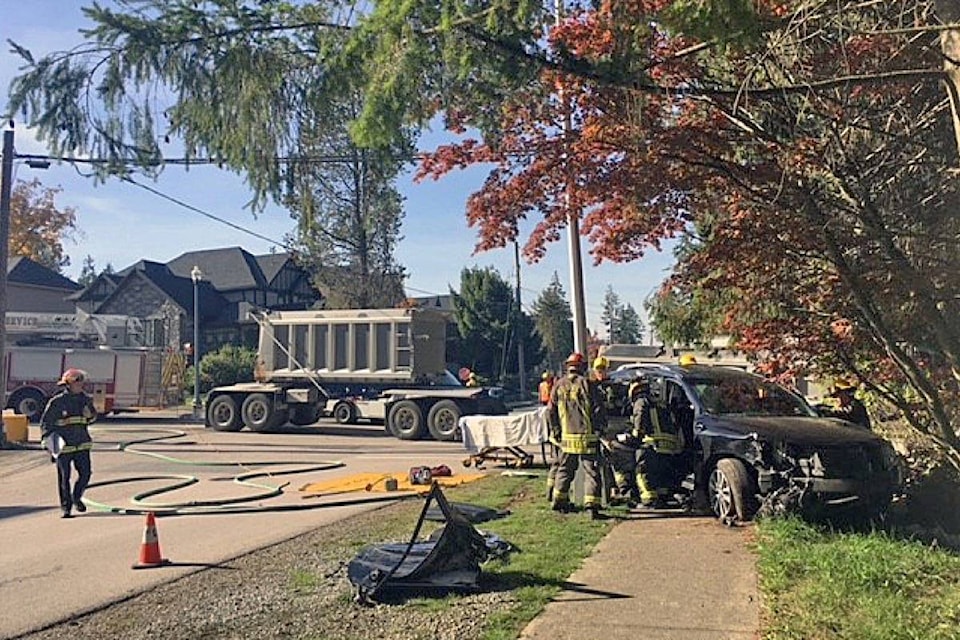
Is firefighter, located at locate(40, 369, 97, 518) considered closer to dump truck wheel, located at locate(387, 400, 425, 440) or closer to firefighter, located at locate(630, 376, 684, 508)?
firefighter, located at locate(630, 376, 684, 508)

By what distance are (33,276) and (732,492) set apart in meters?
54.3

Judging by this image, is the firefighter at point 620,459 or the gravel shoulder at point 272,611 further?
the firefighter at point 620,459

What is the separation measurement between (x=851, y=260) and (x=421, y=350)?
16.4 metres

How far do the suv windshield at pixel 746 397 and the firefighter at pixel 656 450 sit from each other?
1.48 ft

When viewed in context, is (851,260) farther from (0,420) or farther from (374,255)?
(374,255)

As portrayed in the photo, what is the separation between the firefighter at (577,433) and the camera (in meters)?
9.31

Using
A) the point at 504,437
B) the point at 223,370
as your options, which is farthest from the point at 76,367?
the point at 504,437

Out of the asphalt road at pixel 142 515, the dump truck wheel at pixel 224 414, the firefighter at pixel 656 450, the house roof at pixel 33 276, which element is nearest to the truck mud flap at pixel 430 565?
the asphalt road at pixel 142 515

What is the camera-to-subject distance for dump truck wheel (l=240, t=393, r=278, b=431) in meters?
23.2

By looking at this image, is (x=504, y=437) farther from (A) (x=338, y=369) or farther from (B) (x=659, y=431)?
(A) (x=338, y=369)

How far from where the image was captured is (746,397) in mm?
9641

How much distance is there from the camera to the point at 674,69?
22.3 feet

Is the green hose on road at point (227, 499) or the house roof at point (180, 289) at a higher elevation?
the house roof at point (180, 289)

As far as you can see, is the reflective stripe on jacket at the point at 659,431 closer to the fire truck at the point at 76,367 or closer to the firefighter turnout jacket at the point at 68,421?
the firefighter turnout jacket at the point at 68,421
